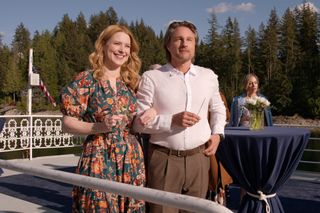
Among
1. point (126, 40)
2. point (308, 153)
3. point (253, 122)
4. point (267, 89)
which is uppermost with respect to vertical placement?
point (267, 89)

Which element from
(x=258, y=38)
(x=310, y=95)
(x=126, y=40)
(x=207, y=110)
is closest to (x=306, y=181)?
(x=207, y=110)

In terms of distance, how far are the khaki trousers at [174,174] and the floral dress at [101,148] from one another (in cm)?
11

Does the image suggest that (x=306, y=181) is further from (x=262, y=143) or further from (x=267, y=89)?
(x=267, y=89)

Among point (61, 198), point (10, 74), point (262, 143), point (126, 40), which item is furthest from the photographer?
point (10, 74)

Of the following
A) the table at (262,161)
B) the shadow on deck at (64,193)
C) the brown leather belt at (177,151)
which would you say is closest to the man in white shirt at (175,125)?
Result: the brown leather belt at (177,151)

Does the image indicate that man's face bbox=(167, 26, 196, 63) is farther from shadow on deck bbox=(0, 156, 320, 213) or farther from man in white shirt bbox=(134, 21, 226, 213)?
shadow on deck bbox=(0, 156, 320, 213)

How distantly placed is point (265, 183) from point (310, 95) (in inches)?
2019

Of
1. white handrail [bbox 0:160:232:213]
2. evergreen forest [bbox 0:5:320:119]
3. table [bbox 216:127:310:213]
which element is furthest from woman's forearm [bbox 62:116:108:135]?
evergreen forest [bbox 0:5:320:119]

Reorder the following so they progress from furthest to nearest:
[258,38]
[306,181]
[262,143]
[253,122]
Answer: [258,38], [306,181], [253,122], [262,143]

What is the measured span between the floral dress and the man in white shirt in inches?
4.7

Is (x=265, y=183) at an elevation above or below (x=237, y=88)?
below

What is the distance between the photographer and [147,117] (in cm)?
197

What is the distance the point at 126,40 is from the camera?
6.78ft

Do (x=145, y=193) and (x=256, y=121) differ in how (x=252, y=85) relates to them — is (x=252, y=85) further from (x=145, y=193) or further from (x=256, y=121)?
(x=145, y=193)
